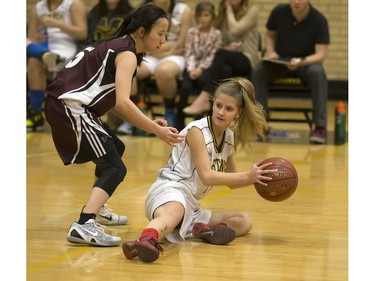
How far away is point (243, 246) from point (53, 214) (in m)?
1.29

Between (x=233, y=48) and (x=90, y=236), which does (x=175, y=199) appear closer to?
(x=90, y=236)

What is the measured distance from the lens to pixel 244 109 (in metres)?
4.16

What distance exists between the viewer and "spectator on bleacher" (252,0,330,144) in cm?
855

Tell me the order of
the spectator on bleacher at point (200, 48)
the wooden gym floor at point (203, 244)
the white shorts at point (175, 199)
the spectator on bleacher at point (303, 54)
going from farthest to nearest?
1. the spectator on bleacher at point (200, 48)
2. the spectator on bleacher at point (303, 54)
3. the white shorts at point (175, 199)
4. the wooden gym floor at point (203, 244)

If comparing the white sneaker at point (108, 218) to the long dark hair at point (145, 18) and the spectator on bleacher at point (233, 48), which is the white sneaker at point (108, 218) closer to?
the long dark hair at point (145, 18)

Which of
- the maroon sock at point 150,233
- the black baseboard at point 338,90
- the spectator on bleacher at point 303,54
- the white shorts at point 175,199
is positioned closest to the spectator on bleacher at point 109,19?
the spectator on bleacher at point 303,54

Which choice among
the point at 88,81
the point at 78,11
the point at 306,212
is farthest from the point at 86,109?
the point at 78,11

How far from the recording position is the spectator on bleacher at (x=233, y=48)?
8.62m

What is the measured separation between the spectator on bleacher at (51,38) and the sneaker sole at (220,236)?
5483 millimetres

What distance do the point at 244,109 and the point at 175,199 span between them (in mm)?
575

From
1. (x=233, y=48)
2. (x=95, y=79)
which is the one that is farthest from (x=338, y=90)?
(x=95, y=79)

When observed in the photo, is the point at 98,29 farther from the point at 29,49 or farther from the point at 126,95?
the point at 126,95

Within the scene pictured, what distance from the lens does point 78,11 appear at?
9242 mm
